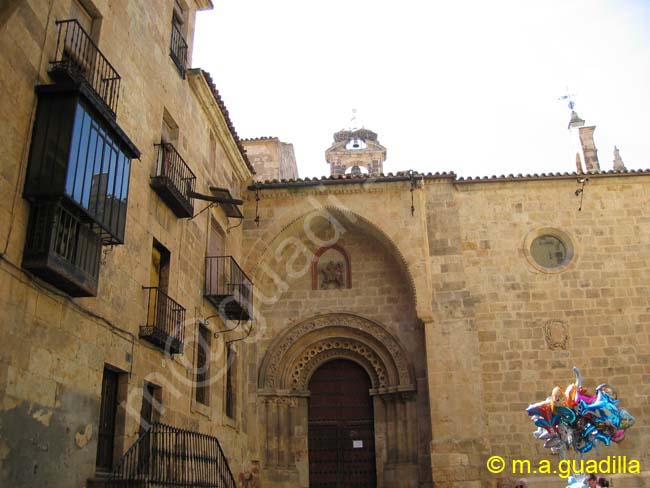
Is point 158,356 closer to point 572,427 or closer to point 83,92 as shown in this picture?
point 83,92

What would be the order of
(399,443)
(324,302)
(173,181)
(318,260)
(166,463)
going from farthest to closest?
(318,260) < (324,302) < (399,443) < (173,181) < (166,463)

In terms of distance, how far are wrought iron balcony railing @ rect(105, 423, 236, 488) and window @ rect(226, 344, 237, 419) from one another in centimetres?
235

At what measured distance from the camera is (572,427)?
9.81 m

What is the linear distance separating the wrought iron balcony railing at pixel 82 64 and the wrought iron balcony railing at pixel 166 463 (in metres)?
4.16

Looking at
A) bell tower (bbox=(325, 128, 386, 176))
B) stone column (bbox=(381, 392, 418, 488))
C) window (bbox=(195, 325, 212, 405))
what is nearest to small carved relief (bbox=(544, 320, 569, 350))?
stone column (bbox=(381, 392, 418, 488))

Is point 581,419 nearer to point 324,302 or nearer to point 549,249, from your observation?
point 549,249

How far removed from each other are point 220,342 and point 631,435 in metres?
8.57

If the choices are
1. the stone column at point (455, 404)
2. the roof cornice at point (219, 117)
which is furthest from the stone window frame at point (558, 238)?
the roof cornice at point (219, 117)

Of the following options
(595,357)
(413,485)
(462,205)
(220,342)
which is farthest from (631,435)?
(220,342)

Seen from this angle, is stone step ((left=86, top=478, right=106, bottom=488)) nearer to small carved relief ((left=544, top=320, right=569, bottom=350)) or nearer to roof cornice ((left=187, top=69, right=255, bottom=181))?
roof cornice ((left=187, top=69, right=255, bottom=181))

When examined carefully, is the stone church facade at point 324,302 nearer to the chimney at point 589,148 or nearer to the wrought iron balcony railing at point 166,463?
the wrought iron balcony railing at point 166,463

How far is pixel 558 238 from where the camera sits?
52.1 feet

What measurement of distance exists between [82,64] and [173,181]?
10.3 feet

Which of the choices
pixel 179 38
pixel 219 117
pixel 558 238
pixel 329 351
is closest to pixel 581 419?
pixel 558 238
